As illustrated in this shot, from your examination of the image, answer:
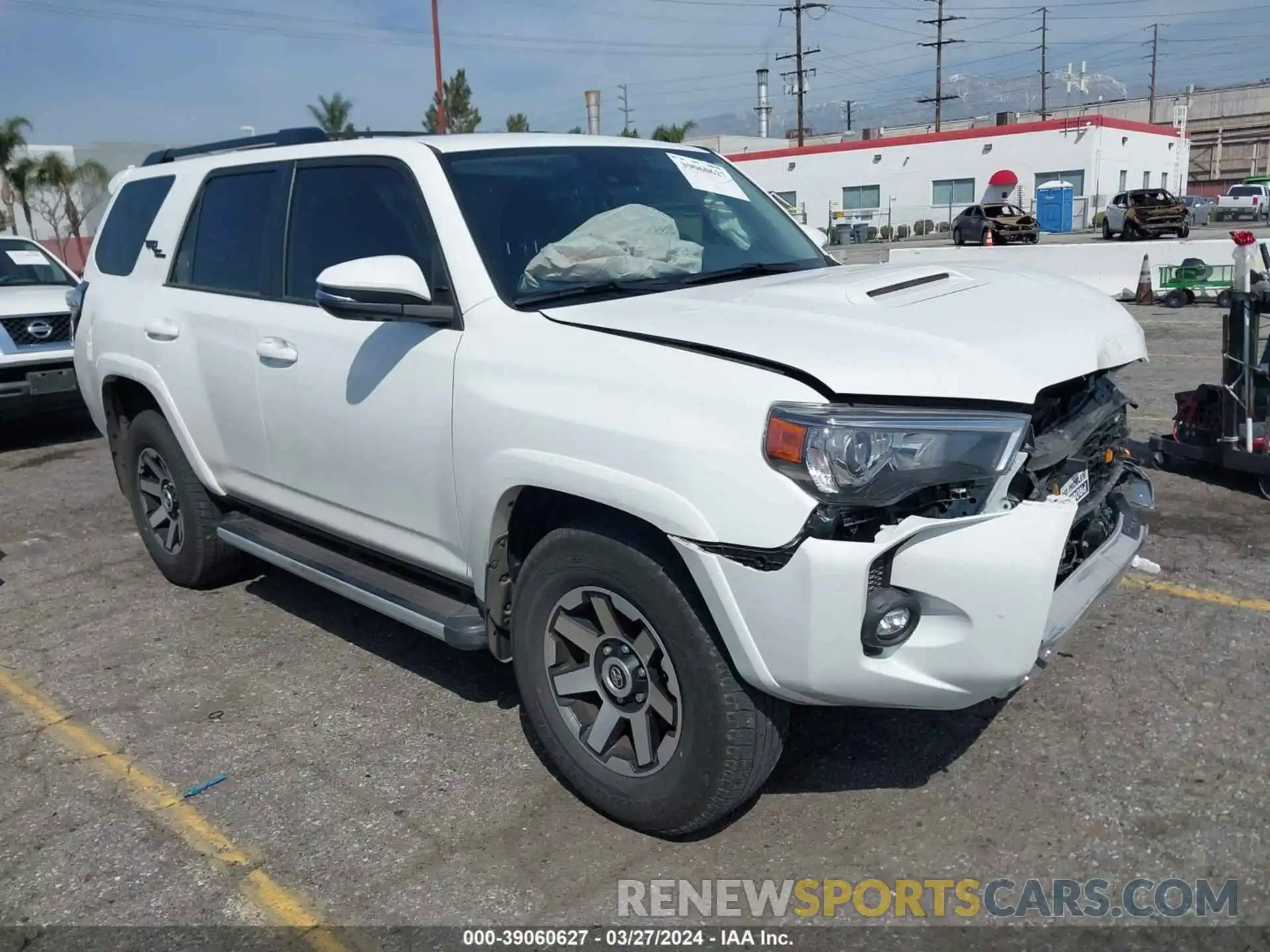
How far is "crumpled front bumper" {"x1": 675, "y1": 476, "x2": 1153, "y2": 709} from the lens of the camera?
258cm

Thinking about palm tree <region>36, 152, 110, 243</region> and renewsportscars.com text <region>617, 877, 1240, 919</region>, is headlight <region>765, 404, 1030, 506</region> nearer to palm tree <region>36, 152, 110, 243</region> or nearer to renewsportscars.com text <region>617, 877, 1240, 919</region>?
renewsportscars.com text <region>617, 877, 1240, 919</region>

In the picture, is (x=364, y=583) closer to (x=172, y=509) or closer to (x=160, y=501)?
(x=172, y=509)

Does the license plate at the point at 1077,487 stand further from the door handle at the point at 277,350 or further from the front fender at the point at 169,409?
the front fender at the point at 169,409

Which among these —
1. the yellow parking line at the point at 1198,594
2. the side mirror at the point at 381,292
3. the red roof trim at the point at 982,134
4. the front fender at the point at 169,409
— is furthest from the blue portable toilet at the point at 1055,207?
the side mirror at the point at 381,292

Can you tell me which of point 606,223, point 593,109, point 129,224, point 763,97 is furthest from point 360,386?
point 763,97

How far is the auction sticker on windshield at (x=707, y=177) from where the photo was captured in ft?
14.1

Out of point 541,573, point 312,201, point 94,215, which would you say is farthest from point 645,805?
point 94,215

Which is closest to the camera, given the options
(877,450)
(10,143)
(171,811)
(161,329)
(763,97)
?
(877,450)

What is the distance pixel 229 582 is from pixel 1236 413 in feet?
17.8

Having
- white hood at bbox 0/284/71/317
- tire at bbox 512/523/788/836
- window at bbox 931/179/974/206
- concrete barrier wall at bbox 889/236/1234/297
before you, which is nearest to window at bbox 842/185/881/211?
window at bbox 931/179/974/206

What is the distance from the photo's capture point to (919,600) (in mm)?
2654

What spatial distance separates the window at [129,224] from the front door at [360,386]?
134 cm

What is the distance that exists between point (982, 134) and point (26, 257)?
50975 millimetres

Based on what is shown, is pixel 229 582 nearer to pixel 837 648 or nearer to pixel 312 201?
pixel 312 201
